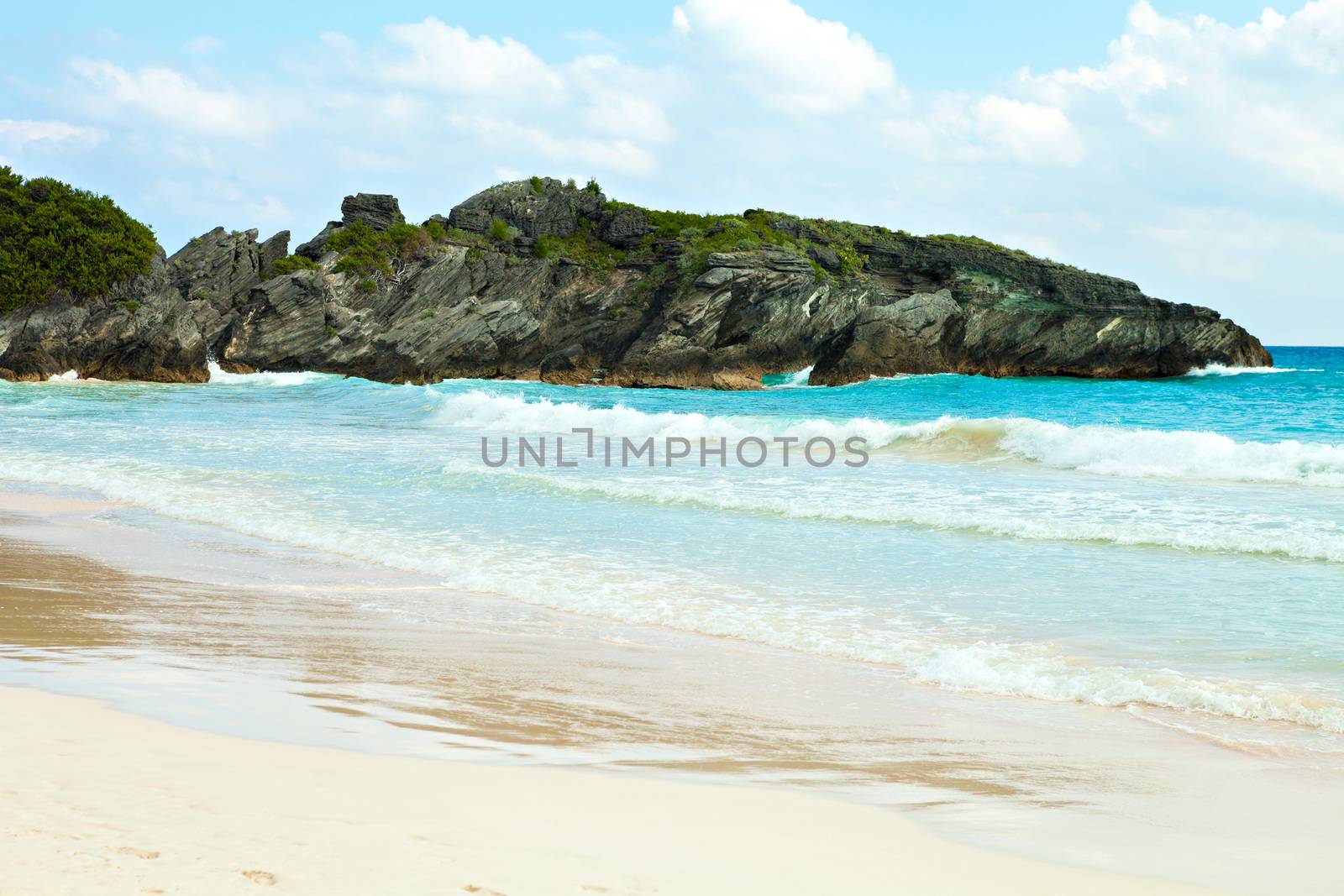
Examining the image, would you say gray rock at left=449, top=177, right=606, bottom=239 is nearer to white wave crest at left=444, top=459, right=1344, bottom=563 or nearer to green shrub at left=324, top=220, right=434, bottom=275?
green shrub at left=324, top=220, right=434, bottom=275

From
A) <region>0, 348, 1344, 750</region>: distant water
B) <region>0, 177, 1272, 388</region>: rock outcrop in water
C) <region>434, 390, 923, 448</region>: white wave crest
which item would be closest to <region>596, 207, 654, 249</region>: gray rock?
<region>0, 177, 1272, 388</region>: rock outcrop in water

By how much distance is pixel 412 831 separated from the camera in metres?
2.92

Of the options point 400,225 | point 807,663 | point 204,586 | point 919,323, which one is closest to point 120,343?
point 400,225

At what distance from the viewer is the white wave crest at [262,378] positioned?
50.1 metres

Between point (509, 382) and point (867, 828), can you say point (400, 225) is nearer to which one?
point (509, 382)

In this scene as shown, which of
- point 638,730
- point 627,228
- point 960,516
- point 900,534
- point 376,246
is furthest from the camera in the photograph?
point 627,228

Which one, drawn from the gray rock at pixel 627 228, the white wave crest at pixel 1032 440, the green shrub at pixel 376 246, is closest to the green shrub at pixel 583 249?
the gray rock at pixel 627 228

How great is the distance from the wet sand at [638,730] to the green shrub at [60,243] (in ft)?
172

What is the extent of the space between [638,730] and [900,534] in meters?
6.77

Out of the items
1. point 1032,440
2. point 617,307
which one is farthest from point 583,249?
point 1032,440

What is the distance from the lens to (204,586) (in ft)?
25.9

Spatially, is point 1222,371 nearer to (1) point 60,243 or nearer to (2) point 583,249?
(2) point 583,249

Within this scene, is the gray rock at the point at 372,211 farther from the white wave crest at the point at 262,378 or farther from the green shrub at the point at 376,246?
the white wave crest at the point at 262,378

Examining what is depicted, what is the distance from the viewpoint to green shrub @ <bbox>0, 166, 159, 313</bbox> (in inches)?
2036
